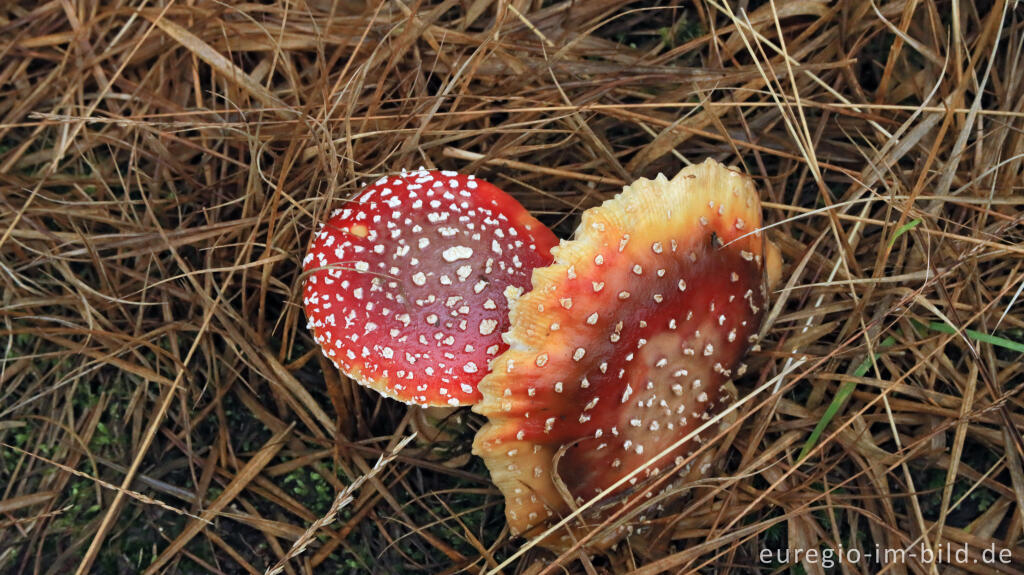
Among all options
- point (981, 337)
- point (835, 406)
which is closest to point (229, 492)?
point (835, 406)

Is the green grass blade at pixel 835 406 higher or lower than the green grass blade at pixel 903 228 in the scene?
lower

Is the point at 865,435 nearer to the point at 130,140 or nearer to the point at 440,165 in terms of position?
the point at 440,165

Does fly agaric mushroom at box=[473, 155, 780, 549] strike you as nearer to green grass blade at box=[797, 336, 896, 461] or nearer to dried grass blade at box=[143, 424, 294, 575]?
green grass blade at box=[797, 336, 896, 461]

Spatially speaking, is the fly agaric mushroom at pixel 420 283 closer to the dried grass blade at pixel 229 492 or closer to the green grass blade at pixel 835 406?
the dried grass blade at pixel 229 492

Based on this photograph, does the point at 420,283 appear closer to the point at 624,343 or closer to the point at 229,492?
the point at 624,343

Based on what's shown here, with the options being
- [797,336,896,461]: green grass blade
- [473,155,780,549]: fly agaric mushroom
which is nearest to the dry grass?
[797,336,896,461]: green grass blade

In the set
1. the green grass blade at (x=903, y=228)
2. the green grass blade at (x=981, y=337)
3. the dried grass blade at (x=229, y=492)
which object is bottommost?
the dried grass blade at (x=229, y=492)

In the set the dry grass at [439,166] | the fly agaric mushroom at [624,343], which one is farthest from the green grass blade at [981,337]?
the fly agaric mushroom at [624,343]
